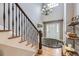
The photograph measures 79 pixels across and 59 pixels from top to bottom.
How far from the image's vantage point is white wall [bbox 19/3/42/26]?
179cm


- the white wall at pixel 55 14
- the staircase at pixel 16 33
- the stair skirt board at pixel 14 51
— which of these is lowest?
the stair skirt board at pixel 14 51

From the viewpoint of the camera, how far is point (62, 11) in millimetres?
1784

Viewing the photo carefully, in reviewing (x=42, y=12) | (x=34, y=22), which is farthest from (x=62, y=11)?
(x=34, y=22)

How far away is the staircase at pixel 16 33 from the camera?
1.78 metres

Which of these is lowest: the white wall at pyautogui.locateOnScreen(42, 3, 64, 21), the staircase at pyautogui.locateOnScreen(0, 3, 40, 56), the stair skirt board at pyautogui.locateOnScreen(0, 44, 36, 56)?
the stair skirt board at pyautogui.locateOnScreen(0, 44, 36, 56)

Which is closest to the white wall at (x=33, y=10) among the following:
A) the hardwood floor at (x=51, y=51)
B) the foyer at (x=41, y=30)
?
the foyer at (x=41, y=30)

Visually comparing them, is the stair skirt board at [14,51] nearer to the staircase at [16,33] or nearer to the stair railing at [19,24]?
the staircase at [16,33]

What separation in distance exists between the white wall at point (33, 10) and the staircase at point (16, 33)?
0.15 feet

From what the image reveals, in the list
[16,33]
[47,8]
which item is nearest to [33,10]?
[47,8]

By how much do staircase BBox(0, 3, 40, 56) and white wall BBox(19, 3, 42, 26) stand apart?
46 millimetres

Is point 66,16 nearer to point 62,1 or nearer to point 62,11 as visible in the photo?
point 62,11

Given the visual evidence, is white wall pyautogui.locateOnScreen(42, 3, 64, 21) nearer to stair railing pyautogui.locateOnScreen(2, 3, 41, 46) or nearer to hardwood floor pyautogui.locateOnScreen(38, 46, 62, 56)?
stair railing pyautogui.locateOnScreen(2, 3, 41, 46)

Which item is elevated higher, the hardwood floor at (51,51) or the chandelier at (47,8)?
the chandelier at (47,8)

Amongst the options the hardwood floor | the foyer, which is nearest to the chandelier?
the foyer
